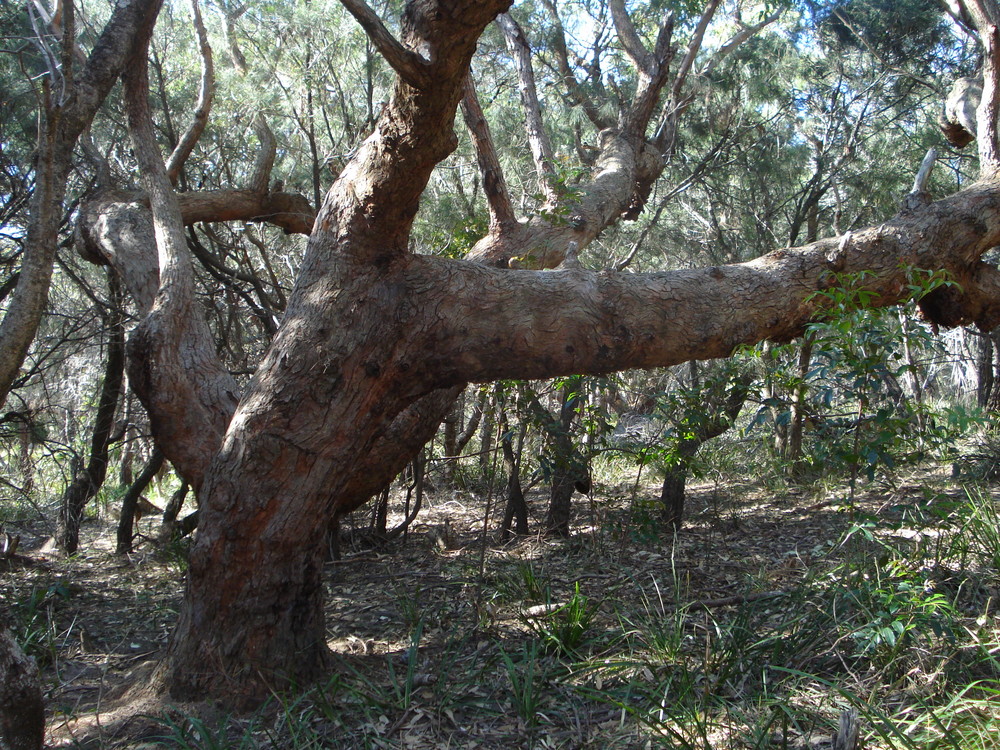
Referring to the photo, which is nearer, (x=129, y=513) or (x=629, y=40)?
(x=129, y=513)

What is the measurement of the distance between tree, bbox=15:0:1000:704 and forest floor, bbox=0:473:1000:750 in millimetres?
394

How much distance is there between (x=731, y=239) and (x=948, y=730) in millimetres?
9295

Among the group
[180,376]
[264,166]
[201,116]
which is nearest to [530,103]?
[264,166]

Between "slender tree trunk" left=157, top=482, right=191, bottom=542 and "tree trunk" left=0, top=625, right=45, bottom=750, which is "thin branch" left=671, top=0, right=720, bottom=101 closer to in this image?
"slender tree trunk" left=157, top=482, right=191, bottom=542

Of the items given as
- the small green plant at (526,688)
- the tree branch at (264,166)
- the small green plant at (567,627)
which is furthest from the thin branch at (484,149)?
the small green plant at (526,688)

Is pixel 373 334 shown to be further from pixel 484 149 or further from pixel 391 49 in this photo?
pixel 484 149

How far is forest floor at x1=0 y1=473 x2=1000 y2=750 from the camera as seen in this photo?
2.78m

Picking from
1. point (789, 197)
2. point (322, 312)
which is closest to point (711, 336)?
point (322, 312)

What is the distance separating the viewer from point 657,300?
3.80 meters

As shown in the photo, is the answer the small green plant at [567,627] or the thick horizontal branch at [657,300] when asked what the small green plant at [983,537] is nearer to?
the thick horizontal branch at [657,300]

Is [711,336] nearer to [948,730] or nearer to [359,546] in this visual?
[948,730]

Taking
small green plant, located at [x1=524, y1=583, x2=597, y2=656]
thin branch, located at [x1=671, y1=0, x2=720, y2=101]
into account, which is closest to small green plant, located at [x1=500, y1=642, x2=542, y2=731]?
small green plant, located at [x1=524, y1=583, x2=597, y2=656]

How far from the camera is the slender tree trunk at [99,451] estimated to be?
6.33 meters

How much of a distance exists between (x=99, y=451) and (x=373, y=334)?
14.1ft
